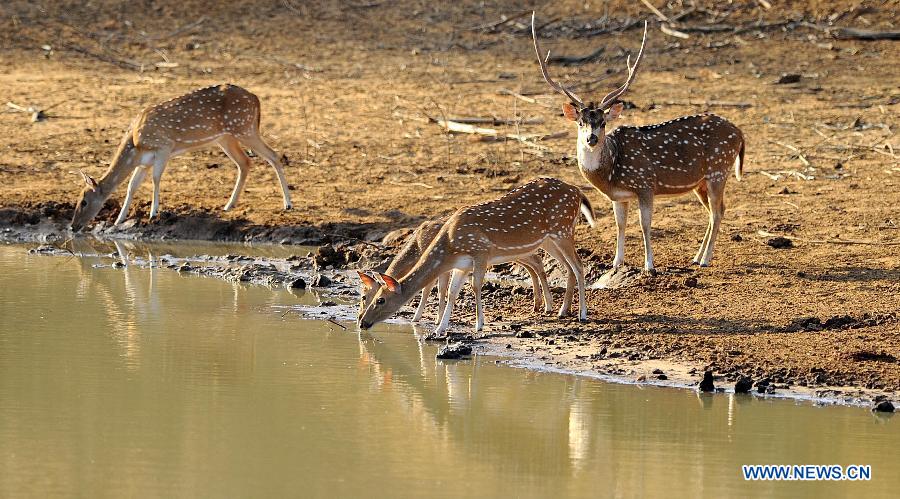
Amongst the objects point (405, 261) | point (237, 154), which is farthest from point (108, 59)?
point (405, 261)

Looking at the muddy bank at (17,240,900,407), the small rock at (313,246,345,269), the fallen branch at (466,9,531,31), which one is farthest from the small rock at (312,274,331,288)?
the fallen branch at (466,9,531,31)

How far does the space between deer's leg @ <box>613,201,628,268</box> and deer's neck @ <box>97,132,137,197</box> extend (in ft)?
19.6

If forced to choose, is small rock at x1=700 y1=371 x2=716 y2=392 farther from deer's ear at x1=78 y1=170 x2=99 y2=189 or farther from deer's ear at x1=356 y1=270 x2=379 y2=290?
deer's ear at x1=78 y1=170 x2=99 y2=189

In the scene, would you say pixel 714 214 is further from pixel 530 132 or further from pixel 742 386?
pixel 530 132

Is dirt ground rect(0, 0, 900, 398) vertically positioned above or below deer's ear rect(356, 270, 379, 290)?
above

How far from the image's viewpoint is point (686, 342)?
11234 millimetres

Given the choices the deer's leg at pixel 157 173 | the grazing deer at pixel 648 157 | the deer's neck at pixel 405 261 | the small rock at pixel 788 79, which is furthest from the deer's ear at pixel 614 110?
the small rock at pixel 788 79

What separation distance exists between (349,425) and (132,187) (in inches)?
326

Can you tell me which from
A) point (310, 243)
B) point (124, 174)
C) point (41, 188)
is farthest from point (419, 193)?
point (41, 188)

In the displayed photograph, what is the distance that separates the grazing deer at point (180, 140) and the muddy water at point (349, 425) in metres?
4.56

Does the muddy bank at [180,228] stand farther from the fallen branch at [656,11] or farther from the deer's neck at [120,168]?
the fallen branch at [656,11]

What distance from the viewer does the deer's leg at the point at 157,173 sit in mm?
16734

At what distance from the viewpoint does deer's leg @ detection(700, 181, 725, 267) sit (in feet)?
45.1

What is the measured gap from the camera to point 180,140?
1706 cm
